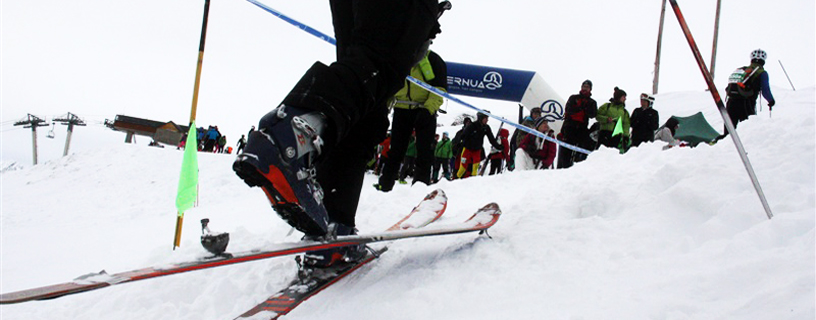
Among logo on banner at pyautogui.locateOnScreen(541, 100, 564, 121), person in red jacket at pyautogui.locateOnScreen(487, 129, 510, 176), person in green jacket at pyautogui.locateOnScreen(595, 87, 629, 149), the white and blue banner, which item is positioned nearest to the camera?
person in green jacket at pyautogui.locateOnScreen(595, 87, 629, 149)

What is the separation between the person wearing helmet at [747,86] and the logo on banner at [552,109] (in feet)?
21.9

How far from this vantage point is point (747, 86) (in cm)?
616

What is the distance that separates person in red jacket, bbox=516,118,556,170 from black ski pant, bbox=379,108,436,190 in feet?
11.0

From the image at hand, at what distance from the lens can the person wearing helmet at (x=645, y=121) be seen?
816cm

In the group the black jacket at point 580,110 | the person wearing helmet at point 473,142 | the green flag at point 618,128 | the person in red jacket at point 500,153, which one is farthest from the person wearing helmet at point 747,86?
the person in red jacket at point 500,153

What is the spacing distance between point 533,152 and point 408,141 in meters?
4.47

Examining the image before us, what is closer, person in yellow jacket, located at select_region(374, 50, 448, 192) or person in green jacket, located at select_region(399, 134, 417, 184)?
person in yellow jacket, located at select_region(374, 50, 448, 192)

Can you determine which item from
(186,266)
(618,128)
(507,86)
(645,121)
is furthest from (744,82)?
(507,86)

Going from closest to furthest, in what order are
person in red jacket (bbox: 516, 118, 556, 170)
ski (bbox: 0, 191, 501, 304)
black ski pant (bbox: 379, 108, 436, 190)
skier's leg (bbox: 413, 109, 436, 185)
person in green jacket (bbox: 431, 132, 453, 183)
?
ski (bbox: 0, 191, 501, 304), black ski pant (bbox: 379, 108, 436, 190), skier's leg (bbox: 413, 109, 436, 185), person in red jacket (bbox: 516, 118, 556, 170), person in green jacket (bbox: 431, 132, 453, 183)

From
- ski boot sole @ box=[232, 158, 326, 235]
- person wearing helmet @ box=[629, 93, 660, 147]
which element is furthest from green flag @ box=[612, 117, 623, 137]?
ski boot sole @ box=[232, 158, 326, 235]

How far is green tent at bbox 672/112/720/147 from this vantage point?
1108 centimetres

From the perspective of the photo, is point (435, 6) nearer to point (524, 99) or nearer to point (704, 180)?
point (704, 180)

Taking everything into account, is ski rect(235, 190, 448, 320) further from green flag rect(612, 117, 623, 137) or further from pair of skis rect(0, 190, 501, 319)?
green flag rect(612, 117, 623, 137)

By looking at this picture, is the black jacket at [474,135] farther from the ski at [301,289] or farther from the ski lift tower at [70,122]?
the ski lift tower at [70,122]
